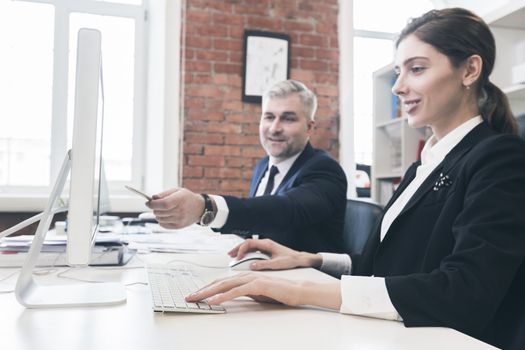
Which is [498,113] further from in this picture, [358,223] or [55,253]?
[55,253]

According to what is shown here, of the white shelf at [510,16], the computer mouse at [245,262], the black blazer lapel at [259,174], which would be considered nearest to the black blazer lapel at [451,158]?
the computer mouse at [245,262]

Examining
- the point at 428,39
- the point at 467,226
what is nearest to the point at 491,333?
the point at 467,226

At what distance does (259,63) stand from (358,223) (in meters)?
2.03

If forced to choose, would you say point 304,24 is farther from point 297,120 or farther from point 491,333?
point 491,333

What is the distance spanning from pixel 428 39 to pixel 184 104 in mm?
2361

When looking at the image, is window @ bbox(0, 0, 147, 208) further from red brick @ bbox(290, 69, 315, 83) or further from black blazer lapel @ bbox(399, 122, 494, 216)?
black blazer lapel @ bbox(399, 122, 494, 216)

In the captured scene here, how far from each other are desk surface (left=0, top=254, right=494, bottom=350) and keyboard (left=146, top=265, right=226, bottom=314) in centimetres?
2

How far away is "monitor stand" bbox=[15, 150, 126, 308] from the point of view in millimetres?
833

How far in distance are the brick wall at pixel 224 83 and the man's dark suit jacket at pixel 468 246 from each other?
2313 millimetres

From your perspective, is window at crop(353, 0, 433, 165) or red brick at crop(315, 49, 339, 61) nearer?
red brick at crop(315, 49, 339, 61)

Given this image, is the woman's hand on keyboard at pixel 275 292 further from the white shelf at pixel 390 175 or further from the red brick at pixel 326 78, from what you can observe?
the red brick at pixel 326 78

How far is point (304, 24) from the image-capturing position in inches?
141

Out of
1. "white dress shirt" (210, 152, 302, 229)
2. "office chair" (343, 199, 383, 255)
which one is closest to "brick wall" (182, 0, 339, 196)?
"white dress shirt" (210, 152, 302, 229)

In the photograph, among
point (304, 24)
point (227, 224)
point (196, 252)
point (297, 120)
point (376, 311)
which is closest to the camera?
point (376, 311)
